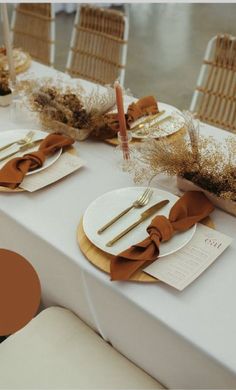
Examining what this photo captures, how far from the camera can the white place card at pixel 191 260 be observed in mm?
1001

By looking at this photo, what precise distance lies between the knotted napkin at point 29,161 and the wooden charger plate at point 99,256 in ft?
0.89

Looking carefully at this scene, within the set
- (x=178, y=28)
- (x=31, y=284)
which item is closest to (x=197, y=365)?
(x=31, y=284)

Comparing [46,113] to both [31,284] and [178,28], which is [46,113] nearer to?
[31,284]

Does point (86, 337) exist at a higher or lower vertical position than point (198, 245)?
lower

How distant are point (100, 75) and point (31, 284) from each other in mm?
1627

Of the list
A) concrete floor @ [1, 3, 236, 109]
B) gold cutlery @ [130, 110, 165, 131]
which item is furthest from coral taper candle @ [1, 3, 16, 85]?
concrete floor @ [1, 3, 236, 109]

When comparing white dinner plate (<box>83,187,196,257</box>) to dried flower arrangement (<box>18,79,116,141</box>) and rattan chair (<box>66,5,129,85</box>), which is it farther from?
rattan chair (<box>66,5,129,85</box>)

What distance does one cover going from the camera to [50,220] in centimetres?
121

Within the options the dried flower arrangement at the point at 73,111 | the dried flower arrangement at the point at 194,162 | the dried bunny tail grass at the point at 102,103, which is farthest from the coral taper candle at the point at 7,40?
the dried flower arrangement at the point at 194,162

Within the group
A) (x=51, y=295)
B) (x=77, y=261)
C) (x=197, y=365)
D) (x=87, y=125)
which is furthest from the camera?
(x=87, y=125)

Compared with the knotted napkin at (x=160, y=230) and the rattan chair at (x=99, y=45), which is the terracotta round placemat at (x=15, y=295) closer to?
the knotted napkin at (x=160, y=230)

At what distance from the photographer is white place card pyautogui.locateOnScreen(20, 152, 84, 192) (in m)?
1.32

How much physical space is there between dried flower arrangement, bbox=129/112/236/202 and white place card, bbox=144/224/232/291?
0.12 metres

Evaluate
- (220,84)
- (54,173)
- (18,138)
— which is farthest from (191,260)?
(220,84)
